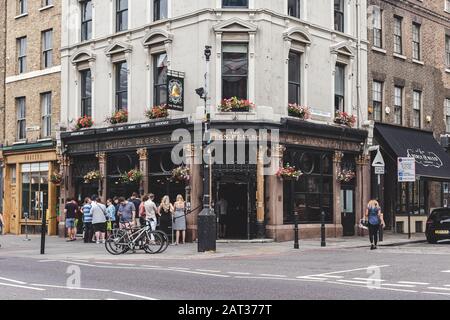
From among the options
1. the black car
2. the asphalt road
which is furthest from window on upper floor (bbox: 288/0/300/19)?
Answer: the asphalt road

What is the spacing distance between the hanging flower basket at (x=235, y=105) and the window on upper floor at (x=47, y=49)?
440 inches

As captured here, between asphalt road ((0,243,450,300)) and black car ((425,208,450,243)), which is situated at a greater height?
black car ((425,208,450,243))

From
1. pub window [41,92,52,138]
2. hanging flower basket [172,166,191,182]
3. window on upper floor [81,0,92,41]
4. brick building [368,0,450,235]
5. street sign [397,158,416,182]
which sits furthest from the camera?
pub window [41,92,52,138]

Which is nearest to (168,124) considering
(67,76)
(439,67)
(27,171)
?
(67,76)

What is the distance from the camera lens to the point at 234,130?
24.5 m

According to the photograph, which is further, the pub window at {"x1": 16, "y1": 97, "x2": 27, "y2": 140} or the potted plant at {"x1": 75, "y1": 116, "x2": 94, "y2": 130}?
the pub window at {"x1": 16, "y1": 97, "x2": 27, "y2": 140}

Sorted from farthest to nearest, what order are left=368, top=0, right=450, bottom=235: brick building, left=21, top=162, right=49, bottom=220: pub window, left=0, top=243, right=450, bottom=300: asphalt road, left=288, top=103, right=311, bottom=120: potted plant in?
left=21, top=162, right=49, bottom=220: pub window < left=368, top=0, right=450, bottom=235: brick building < left=288, top=103, right=311, bottom=120: potted plant < left=0, top=243, right=450, bottom=300: asphalt road

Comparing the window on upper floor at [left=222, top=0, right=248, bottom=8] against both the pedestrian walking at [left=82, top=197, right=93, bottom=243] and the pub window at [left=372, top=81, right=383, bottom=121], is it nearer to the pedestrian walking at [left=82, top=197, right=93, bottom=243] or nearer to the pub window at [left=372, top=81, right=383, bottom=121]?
the pub window at [left=372, top=81, right=383, bottom=121]

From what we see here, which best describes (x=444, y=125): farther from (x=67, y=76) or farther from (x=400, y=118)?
(x=67, y=76)

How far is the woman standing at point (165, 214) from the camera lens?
24609 millimetres

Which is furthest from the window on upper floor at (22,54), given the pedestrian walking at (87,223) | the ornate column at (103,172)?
the pedestrian walking at (87,223)

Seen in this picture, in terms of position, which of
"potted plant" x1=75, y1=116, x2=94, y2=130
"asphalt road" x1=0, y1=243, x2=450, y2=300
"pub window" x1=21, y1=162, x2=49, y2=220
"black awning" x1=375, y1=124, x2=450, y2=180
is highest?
"potted plant" x1=75, y1=116, x2=94, y2=130

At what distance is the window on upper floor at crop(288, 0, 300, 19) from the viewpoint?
2647cm
